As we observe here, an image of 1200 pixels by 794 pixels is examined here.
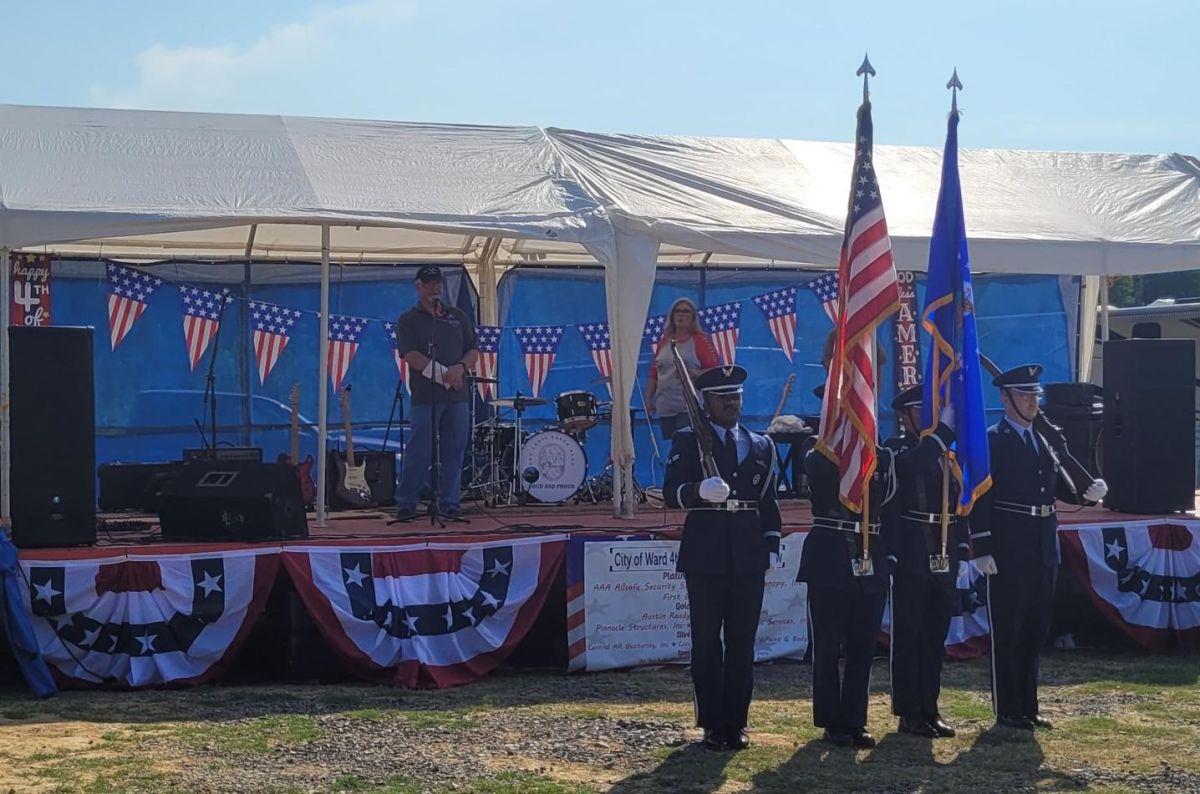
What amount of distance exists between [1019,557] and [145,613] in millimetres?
5121

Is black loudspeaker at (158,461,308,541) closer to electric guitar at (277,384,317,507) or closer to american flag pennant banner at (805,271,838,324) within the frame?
electric guitar at (277,384,317,507)

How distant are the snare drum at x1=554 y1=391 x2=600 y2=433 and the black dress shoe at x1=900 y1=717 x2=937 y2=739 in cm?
538

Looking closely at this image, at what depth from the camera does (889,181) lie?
1277 centimetres

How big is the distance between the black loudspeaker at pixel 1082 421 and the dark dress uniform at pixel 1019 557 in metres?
4.09

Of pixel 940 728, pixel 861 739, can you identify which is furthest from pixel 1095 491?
pixel 861 739

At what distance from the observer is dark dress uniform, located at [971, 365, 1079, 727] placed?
7855 millimetres

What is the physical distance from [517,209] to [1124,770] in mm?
5659

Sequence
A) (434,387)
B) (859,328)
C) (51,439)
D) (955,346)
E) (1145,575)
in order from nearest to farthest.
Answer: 1. (859,328)
2. (955,346)
3. (51,439)
4. (434,387)
5. (1145,575)

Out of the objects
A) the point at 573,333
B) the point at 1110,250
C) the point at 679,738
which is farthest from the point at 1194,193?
the point at 679,738

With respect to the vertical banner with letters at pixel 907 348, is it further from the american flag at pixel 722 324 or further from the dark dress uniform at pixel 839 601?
the dark dress uniform at pixel 839 601

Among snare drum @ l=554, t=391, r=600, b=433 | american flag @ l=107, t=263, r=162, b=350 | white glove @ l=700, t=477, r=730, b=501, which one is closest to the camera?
white glove @ l=700, t=477, r=730, b=501

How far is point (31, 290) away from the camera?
1333 centimetres

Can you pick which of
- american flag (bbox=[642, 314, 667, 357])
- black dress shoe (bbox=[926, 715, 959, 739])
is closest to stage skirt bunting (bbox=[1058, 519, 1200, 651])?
black dress shoe (bbox=[926, 715, 959, 739])

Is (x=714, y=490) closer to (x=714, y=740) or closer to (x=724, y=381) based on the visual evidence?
(x=724, y=381)
